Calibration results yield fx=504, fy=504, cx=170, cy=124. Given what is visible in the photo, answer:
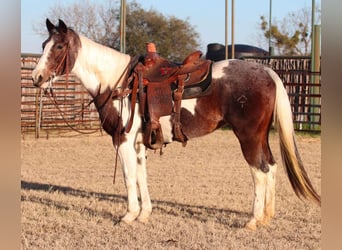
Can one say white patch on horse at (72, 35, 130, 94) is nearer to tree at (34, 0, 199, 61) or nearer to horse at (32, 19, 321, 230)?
horse at (32, 19, 321, 230)

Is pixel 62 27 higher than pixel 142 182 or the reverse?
higher

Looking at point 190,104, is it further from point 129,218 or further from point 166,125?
point 129,218

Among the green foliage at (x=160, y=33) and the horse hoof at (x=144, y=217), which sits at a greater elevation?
the green foliage at (x=160, y=33)

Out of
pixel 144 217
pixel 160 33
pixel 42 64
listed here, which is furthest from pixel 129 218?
pixel 160 33

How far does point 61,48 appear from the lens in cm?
491

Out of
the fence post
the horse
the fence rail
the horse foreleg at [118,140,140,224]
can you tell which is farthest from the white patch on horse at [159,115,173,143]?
the fence post

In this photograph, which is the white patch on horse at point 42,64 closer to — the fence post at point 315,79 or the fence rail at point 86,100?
the fence rail at point 86,100

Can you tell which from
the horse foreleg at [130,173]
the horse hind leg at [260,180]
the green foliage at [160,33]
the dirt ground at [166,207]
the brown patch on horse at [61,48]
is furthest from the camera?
the green foliage at [160,33]

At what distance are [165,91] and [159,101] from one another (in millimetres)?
116

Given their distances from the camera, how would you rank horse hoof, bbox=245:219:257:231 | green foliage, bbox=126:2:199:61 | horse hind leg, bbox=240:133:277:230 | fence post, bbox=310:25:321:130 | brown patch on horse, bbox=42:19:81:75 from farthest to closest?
green foliage, bbox=126:2:199:61 < fence post, bbox=310:25:321:130 < brown patch on horse, bbox=42:19:81:75 < horse hind leg, bbox=240:133:277:230 < horse hoof, bbox=245:219:257:231

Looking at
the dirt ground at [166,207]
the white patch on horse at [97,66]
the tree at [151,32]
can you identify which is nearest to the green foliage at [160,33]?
the tree at [151,32]

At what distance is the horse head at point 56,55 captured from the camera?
15.9 feet

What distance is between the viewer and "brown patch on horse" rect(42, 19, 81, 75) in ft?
16.0
